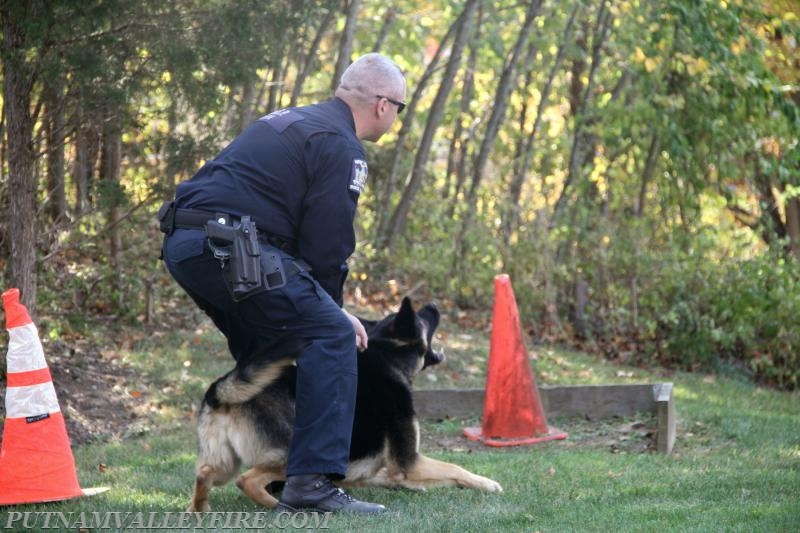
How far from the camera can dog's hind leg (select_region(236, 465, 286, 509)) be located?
15.3 feet

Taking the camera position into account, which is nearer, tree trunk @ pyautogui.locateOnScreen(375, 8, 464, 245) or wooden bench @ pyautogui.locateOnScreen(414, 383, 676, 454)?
wooden bench @ pyautogui.locateOnScreen(414, 383, 676, 454)

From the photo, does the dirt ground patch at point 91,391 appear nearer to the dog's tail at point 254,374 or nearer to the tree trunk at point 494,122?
the dog's tail at point 254,374

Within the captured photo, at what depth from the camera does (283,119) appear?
4.57 meters

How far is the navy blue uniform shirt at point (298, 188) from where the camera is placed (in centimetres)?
443

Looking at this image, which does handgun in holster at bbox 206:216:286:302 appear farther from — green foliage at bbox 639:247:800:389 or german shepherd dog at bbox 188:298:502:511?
green foliage at bbox 639:247:800:389

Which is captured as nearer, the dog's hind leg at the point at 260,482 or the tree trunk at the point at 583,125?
the dog's hind leg at the point at 260,482

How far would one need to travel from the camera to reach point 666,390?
22.7ft

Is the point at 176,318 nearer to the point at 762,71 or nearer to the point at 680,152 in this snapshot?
the point at 680,152

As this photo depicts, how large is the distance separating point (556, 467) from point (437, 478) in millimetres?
1017

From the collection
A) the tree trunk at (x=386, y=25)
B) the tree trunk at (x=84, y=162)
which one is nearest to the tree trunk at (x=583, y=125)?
the tree trunk at (x=386, y=25)

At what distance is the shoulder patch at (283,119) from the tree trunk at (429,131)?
7551 millimetres

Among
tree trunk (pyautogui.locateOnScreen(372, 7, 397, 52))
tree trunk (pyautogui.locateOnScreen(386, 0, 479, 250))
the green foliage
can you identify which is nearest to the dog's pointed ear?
the green foliage

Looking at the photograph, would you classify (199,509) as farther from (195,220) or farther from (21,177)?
(21,177)

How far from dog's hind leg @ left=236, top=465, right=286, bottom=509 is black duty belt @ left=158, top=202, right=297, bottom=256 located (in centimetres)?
100
